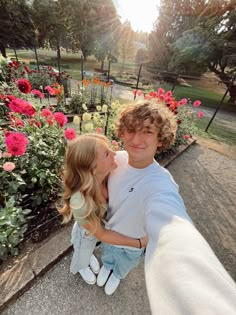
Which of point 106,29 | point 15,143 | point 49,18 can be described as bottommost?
point 15,143

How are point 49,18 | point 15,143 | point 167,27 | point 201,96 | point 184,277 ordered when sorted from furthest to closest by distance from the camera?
point 167,27 → point 49,18 → point 201,96 → point 15,143 → point 184,277

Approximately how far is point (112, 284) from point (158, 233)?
132cm

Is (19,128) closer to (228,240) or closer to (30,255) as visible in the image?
(30,255)

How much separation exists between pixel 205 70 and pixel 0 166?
17.0 metres

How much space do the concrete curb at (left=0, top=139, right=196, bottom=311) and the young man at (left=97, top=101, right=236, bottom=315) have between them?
0.43m

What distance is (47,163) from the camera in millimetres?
1881

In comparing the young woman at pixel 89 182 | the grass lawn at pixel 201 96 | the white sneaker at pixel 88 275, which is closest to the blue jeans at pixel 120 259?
the white sneaker at pixel 88 275

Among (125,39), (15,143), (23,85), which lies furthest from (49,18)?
(15,143)

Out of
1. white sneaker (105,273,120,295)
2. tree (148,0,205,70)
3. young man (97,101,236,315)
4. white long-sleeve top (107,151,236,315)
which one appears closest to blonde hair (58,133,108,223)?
young man (97,101,236,315)

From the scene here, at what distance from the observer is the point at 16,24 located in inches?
680

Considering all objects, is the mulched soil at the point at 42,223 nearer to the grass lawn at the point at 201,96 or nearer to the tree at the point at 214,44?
the grass lawn at the point at 201,96

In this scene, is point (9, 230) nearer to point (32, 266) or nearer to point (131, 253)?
point (32, 266)

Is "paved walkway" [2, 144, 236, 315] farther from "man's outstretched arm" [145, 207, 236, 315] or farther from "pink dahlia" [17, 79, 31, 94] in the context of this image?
"pink dahlia" [17, 79, 31, 94]

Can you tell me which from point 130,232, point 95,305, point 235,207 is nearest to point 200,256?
point 130,232
